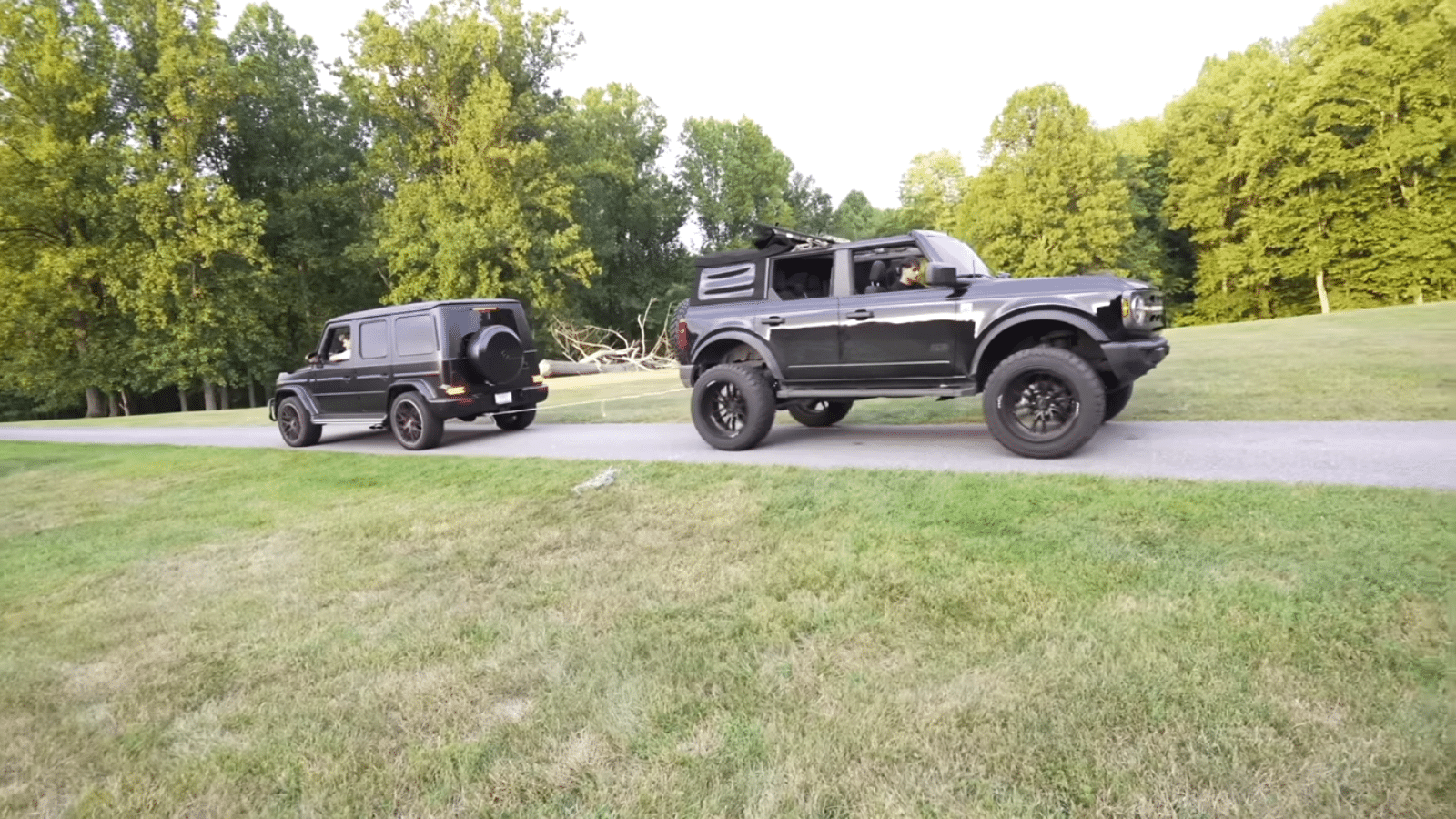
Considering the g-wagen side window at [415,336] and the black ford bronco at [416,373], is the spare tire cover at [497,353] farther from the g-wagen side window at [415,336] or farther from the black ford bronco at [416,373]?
the g-wagen side window at [415,336]

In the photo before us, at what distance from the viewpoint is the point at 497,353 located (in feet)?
33.2

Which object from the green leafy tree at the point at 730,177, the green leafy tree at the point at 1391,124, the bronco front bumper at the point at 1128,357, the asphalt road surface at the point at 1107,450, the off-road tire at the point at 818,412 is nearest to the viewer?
the green leafy tree at the point at 1391,124

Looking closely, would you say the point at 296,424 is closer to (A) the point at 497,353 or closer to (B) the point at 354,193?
(A) the point at 497,353

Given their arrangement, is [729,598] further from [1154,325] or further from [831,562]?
[1154,325]

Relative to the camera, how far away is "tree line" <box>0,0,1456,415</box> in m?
27.3

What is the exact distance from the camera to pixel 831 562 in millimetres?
3947

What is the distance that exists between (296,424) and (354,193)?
27.2m

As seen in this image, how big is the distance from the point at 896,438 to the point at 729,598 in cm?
468

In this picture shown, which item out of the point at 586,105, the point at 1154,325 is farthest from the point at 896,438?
the point at 586,105

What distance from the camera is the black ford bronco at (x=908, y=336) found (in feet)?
20.0

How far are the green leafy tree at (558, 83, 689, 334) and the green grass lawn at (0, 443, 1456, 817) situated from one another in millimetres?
37341

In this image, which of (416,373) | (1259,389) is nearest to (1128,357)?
(1259,389)

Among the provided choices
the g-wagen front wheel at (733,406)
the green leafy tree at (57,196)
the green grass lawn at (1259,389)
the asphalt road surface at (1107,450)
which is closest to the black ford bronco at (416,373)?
the asphalt road surface at (1107,450)

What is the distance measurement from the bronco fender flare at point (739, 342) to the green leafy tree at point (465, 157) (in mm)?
22825
